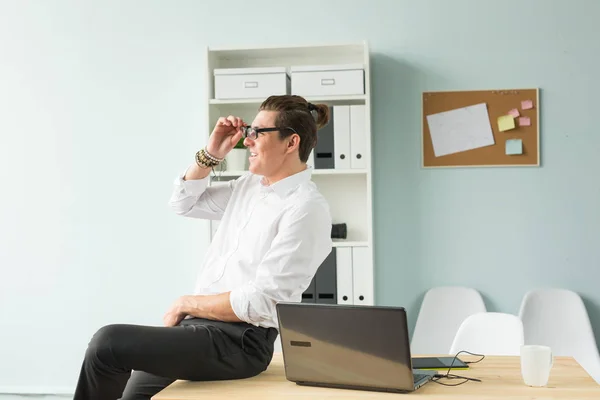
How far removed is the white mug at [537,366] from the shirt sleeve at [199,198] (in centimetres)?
116

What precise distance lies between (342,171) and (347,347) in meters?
1.91

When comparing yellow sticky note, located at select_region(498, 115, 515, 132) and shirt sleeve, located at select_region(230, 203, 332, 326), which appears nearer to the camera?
shirt sleeve, located at select_region(230, 203, 332, 326)

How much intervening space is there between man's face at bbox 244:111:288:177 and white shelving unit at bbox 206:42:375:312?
127 centimetres

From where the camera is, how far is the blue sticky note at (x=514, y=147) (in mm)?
3719

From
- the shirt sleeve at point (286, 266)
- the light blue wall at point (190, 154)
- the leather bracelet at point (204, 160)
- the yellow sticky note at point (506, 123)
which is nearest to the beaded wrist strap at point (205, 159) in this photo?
the leather bracelet at point (204, 160)

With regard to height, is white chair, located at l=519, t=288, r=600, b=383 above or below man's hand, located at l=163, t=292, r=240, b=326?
below

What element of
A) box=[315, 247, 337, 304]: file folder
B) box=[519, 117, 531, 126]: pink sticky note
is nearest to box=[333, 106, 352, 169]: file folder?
box=[315, 247, 337, 304]: file folder

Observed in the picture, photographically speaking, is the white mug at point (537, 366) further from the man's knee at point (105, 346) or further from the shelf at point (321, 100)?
the shelf at point (321, 100)

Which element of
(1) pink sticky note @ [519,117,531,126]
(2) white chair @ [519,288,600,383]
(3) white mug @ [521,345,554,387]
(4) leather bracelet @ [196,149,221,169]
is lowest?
(2) white chair @ [519,288,600,383]

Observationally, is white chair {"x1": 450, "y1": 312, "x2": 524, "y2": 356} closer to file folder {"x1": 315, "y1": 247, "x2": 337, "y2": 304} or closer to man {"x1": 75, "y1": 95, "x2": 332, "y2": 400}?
man {"x1": 75, "y1": 95, "x2": 332, "y2": 400}

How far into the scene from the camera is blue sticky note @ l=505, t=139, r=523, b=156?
12.2 ft

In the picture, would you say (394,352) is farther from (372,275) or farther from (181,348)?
(372,275)

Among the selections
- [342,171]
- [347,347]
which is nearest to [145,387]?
[347,347]

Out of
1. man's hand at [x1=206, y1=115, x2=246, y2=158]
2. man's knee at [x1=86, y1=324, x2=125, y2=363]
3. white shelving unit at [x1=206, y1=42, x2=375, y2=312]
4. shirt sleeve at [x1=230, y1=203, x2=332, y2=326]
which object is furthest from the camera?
white shelving unit at [x1=206, y1=42, x2=375, y2=312]
